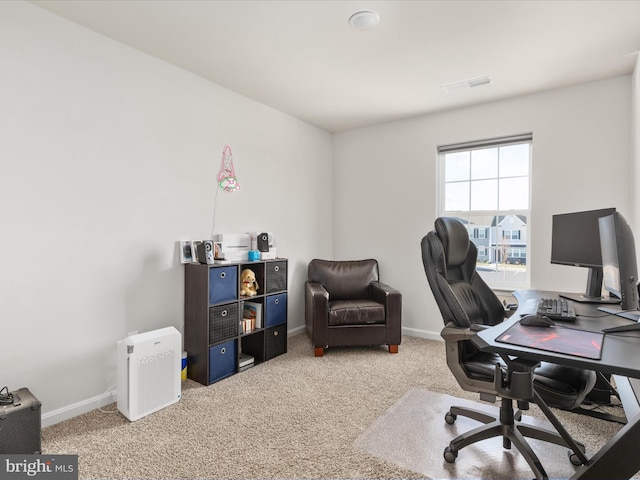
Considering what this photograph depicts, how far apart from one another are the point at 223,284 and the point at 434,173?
103 inches

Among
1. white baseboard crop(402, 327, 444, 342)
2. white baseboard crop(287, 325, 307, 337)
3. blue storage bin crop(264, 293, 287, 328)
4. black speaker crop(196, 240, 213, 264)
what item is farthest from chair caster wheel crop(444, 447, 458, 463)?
white baseboard crop(287, 325, 307, 337)

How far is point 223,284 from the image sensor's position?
9.42 feet

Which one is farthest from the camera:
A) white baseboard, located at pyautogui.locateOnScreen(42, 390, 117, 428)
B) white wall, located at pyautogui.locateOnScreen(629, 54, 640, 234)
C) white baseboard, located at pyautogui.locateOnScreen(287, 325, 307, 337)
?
white baseboard, located at pyautogui.locateOnScreen(287, 325, 307, 337)

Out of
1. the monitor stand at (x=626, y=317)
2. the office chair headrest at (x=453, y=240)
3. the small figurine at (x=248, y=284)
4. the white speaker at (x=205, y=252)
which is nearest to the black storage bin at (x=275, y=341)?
the small figurine at (x=248, y=284)

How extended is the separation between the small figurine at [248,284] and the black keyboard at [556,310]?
2254mm

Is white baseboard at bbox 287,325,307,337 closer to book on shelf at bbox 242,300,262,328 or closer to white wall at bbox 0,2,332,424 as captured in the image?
book on shelf at bbox 242,300,262,328

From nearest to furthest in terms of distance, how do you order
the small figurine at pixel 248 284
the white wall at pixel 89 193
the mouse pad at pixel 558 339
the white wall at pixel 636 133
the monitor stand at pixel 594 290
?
the mouse pad at pixel 558 339
the white wall at pixel 89 193
the monitor stand at pixel 594 290
the white wall at pixel 636 133
the small figurine at pixel 248 284

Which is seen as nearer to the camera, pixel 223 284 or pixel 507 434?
pixel 507 434

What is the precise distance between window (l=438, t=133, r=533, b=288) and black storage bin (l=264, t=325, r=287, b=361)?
222 cm

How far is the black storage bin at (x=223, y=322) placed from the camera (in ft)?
9.14

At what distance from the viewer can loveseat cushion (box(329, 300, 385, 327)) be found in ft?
11.2

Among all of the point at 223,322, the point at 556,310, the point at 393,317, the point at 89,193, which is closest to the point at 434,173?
the point at 393,317

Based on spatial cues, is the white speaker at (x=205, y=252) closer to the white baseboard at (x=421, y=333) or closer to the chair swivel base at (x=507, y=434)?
the chair swivel base at (x=507, y=434)

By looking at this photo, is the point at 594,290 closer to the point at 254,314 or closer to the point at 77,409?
the point at 254,314
